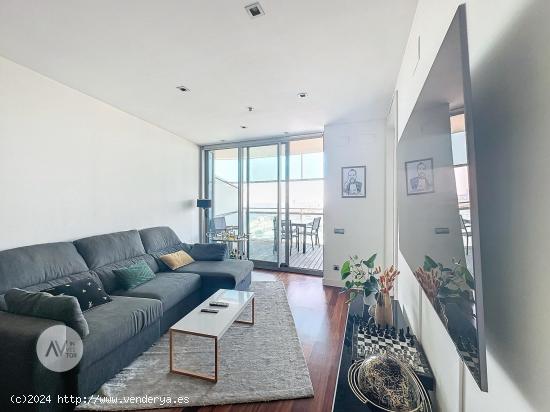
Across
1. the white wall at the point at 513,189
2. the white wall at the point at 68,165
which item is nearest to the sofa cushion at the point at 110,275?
the white wall at the point at 68,165

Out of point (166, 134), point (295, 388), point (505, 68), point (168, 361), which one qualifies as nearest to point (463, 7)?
point (505, 68)

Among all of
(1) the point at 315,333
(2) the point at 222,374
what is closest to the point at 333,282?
(1) the point at 315,333

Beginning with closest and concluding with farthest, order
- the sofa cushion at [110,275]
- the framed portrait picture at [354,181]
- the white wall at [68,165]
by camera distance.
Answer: the white wall at [68,165] < the sofa cushion at [110,275] < the framed portrait picture at [354,181]

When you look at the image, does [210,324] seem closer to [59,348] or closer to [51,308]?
[59,348]

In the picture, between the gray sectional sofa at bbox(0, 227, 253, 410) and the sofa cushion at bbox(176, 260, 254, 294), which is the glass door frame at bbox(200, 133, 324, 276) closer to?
the gray sectional sofa at bbox(0, 227, 253, 410)

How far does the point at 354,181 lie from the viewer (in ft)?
13.7

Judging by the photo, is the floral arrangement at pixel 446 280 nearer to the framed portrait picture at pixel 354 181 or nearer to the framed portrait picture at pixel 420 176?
the framed portrait picture at pixel 420 176

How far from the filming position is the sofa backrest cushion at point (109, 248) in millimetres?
2846

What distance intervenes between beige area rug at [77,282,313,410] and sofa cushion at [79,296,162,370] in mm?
277

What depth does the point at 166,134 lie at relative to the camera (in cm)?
460

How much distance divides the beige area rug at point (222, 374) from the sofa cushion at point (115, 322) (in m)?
0.28

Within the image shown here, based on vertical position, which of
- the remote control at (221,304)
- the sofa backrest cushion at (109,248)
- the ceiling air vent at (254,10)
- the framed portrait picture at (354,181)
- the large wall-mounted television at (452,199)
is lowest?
the remote control at (221,304)

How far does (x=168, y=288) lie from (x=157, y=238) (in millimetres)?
1374

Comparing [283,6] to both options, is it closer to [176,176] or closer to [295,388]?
[295,388]
